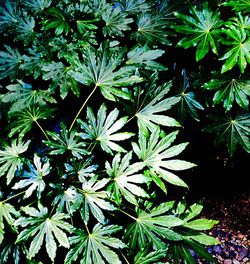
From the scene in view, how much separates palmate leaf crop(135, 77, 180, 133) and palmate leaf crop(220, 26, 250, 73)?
1.00ft

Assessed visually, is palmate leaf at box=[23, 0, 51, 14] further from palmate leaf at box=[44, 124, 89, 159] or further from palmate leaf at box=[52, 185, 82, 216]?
palmate leaf at box=[52, 185, 82, 216]

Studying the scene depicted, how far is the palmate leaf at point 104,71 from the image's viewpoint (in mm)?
1888

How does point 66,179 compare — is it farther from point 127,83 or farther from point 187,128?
point 187,128

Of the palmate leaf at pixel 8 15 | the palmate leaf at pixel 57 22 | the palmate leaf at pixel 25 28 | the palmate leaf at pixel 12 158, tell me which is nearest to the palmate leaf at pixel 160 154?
the palmate leaf at pixel 12 158

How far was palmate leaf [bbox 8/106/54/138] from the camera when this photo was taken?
6.31ft

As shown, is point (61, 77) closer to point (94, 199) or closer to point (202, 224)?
point (94, 199)

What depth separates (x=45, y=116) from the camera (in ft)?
6.31

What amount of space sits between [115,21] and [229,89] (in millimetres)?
713

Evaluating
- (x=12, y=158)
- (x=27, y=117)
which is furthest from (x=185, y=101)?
(x=12, y=158)

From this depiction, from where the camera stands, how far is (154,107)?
1979 mm

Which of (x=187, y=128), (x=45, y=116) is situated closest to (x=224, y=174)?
(x=187, y=128)

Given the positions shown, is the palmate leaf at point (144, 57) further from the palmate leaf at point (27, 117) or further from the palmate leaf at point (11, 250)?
the palmate leaf at point (11, 250)

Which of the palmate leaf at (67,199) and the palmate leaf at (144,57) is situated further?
the palmate leaf at (144,57)

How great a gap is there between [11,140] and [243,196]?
1.72 m
